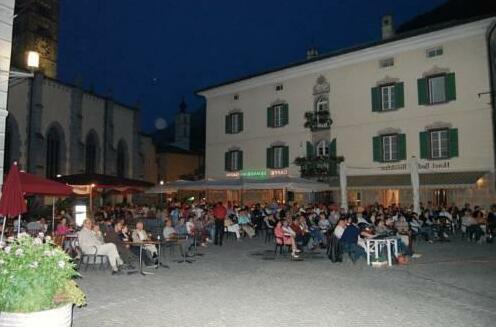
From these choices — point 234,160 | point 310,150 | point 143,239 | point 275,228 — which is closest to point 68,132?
point 234,160

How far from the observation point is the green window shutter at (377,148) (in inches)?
913

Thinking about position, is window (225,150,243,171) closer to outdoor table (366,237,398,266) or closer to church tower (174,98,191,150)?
outdoor table (366,237,398,266)

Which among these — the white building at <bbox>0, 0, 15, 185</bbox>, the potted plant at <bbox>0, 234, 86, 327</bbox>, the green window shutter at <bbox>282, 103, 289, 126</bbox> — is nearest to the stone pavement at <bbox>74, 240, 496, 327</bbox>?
the potted plant at <bbox>0, 234, 86, 327</bbox>

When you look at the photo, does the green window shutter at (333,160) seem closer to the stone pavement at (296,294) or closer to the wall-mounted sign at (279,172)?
the wall-mounted sign at (279,172)

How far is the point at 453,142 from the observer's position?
20.7 metres

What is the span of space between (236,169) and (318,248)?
49.9 feet

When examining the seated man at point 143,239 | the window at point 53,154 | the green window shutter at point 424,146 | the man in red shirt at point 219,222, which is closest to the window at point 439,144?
the green window shutter at point 424,146

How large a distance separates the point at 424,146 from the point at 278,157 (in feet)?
29.4

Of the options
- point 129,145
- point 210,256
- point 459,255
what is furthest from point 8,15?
point 129,145

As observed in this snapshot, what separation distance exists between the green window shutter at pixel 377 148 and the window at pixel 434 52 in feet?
15.4

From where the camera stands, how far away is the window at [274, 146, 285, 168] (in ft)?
89.3

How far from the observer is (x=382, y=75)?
23234 mm

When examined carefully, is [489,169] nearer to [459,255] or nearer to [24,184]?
[459,255]

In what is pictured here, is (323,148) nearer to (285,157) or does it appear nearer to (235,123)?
(285,157)
